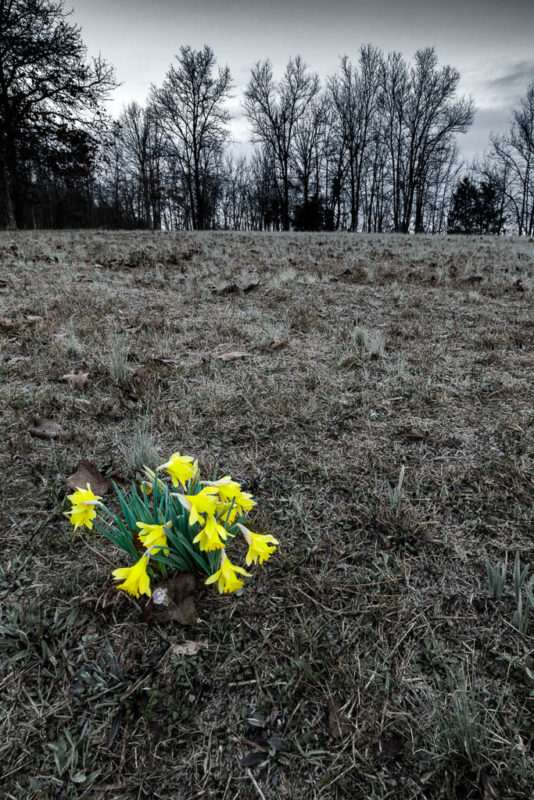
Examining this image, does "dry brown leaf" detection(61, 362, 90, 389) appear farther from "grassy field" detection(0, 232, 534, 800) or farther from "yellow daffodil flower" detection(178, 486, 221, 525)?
"yellow daffodil flower" detection(178, 486, 221, 525)

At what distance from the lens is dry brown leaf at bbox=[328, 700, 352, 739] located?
1.05m

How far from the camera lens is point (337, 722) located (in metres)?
1.07

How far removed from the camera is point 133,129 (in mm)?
37781

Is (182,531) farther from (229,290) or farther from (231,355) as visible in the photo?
(229,290)

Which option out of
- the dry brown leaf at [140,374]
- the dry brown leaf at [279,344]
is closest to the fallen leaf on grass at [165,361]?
the dry brown leaf at [140,374]

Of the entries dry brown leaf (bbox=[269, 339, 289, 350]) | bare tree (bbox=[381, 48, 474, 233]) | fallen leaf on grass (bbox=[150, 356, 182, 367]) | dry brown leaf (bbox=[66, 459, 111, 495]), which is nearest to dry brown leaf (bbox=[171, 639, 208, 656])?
dry brown leaf (bbox=[66, 459, 111, 495])

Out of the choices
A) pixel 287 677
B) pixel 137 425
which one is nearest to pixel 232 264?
pixel 137 425

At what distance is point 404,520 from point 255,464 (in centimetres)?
78

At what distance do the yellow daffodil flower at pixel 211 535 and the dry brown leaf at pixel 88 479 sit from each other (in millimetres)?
904

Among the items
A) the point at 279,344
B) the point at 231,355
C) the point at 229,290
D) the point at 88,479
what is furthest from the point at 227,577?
the point at 229,290

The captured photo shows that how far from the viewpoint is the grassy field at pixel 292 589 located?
1001 mm

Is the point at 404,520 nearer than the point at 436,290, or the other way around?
the point at 404,520

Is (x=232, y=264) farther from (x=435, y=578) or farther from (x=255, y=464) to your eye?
(x=435, y=578)

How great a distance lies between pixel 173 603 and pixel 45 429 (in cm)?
142
